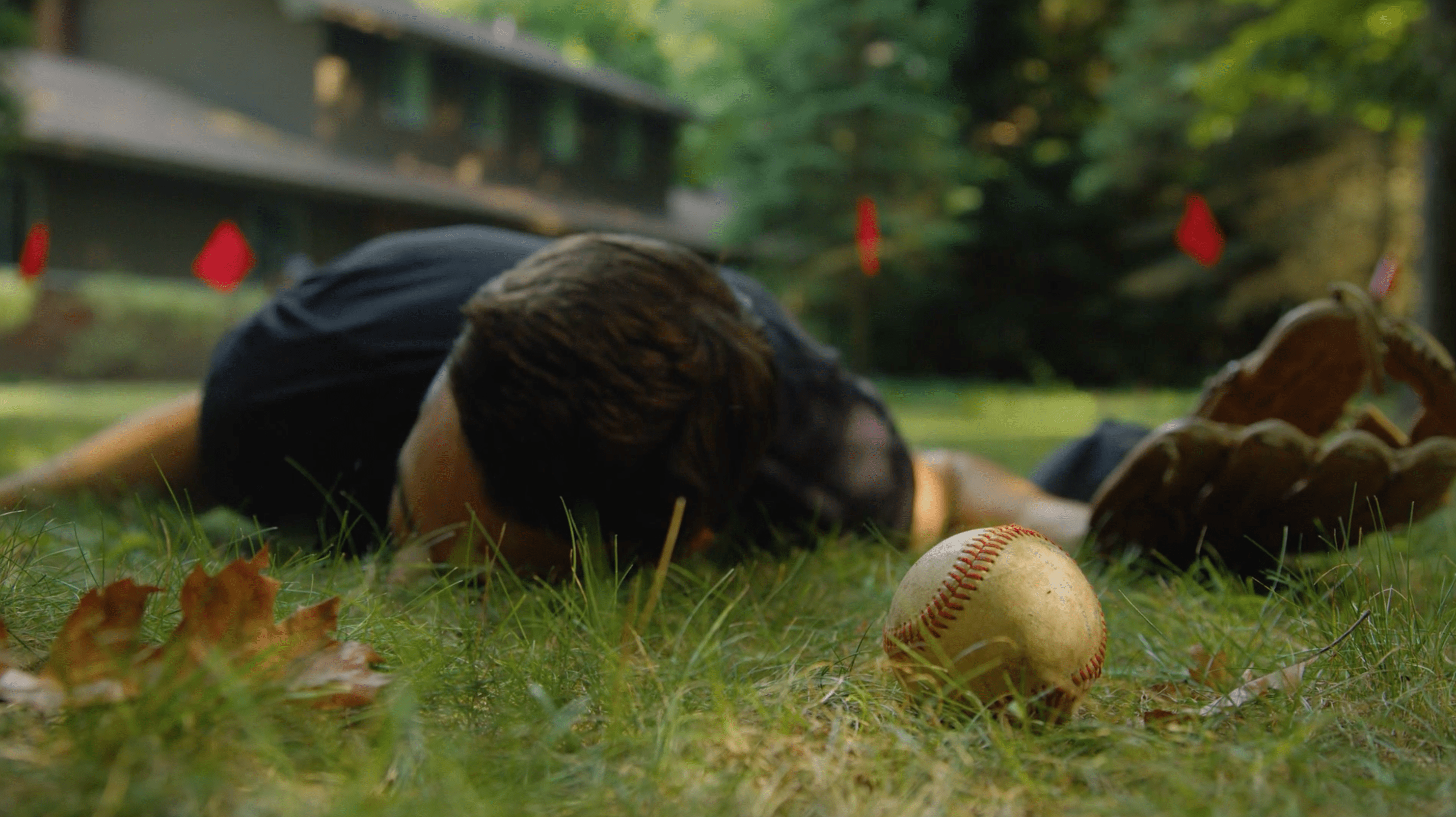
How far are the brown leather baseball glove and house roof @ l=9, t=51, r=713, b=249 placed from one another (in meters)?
15.1

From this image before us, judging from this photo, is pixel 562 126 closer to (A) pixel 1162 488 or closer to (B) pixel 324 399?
(B) pixel 324 399

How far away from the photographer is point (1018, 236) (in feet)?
73.8

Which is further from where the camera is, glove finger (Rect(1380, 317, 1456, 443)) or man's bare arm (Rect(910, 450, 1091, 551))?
man's bare arm (Rect(910, 450, 1091, 551))

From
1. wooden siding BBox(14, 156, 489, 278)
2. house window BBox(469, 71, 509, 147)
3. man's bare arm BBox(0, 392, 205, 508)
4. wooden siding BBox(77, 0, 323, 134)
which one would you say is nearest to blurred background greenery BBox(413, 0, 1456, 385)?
house window BBox(469, 71, 509, 147)

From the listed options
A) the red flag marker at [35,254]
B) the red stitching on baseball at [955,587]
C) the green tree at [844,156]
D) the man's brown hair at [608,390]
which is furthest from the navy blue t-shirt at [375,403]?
the green tree at [844,156]

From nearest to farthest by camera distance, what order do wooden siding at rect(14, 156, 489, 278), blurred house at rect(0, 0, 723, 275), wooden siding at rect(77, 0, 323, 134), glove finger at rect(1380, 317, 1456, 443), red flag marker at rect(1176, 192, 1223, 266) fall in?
glove finger at rect(1380, 317, 1456, 443) < red flag marker at rect(1176, 192, 1223, 266) < wooden siding at rect(14, 156, 489, 278) < blurred house at rect(0, 0, 723, 275) < wooden siding at rect(77, 0, 323, 134)

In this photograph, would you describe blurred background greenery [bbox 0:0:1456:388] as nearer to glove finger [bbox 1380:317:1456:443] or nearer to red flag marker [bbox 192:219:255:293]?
red flag marker [bbox 192:219:255:293]

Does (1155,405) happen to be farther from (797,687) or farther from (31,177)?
(31,177)

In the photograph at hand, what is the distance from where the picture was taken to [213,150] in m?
17.1

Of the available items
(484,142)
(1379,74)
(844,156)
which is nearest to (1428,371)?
(1379,74)

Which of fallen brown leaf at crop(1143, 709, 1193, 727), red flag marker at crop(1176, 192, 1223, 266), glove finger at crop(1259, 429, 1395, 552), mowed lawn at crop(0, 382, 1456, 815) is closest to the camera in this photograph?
mowed lawn at crop(0, 382, 1456, 815)

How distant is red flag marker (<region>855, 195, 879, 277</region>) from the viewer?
15789mm

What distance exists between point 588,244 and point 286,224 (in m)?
18.4

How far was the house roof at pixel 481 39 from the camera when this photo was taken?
1839 cm
